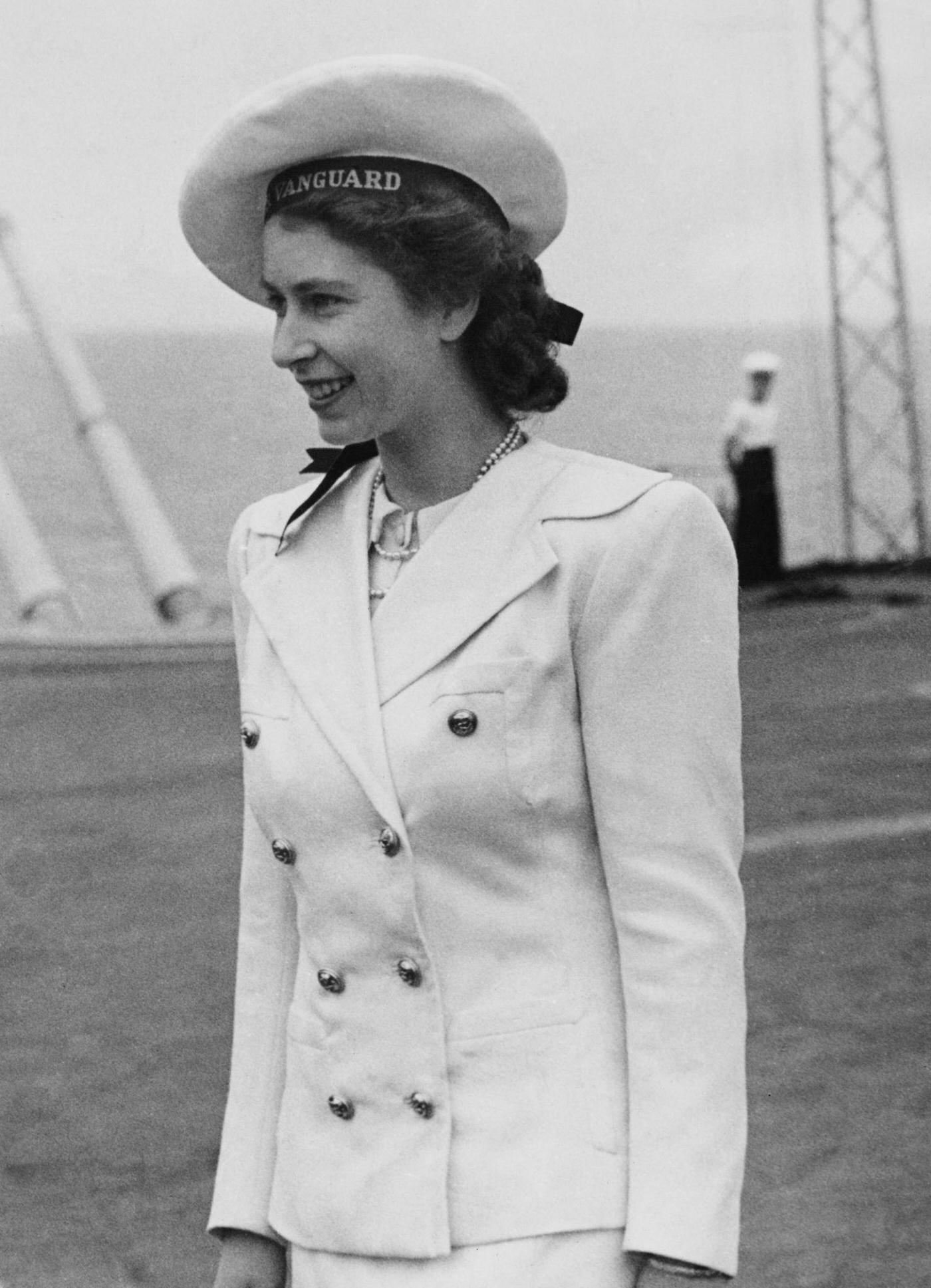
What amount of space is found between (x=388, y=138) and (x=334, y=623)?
36 centimetres

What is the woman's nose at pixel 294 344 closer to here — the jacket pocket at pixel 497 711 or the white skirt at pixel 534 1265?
the jacket pocket at pixel 497 711

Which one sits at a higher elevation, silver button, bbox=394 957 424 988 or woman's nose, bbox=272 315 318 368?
woman's nose, bbox=272 315 318 368

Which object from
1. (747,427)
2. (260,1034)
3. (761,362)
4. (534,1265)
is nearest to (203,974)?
(260,1034)

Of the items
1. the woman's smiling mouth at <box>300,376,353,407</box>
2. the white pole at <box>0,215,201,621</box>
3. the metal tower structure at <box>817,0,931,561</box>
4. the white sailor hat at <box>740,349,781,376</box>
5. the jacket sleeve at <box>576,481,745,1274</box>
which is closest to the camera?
the jacket sleeve at <box>576,481,745,1274</box>


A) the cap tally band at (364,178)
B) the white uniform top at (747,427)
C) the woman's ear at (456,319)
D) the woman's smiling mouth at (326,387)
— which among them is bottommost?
the woman's smiling mouth at (326,387)

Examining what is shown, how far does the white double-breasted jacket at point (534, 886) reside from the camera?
1.31 m

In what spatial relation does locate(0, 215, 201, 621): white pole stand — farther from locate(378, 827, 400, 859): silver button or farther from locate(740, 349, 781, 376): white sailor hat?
locate(378, 827, 400, 859): silver button

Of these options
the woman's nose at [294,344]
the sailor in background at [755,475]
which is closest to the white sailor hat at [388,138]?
the woman's nose at [294,344]

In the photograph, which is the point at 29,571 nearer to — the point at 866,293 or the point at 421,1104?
the point at 866,293

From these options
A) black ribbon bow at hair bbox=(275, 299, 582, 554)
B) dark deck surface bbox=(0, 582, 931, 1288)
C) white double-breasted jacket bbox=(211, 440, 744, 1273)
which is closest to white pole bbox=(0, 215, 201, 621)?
dark deck surface bbox=(0, 582, 931, 1288)

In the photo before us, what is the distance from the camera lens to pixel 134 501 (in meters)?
9.30

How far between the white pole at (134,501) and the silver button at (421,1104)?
6.42 m

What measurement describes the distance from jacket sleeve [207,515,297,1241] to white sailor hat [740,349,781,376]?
23.7 feet

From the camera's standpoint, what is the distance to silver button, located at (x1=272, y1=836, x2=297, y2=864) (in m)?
1.41
